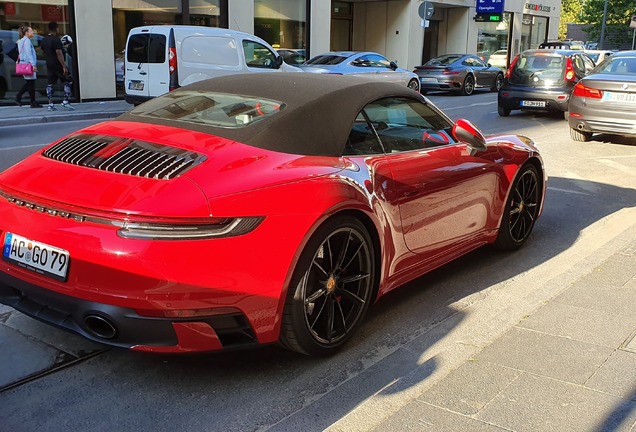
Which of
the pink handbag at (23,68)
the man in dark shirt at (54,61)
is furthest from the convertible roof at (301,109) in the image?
the man in dark shirt at (54,61)

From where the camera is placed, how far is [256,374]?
3.30 meters

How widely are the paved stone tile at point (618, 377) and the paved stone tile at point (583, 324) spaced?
18cm

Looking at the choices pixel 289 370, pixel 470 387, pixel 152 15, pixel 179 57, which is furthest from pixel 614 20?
pixel 289 370

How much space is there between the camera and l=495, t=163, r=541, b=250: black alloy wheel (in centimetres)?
516

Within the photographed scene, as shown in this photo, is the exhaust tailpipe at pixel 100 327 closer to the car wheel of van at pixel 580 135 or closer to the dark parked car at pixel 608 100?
the dark parked car at pixel 608 100

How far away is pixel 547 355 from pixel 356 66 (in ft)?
52.1

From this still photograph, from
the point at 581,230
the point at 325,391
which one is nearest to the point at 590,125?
the point at 581,230

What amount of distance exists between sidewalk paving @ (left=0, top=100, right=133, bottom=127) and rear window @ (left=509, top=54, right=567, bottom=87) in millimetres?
9023

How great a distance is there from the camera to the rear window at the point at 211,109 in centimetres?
361

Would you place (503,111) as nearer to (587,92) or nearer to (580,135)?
(580,135)

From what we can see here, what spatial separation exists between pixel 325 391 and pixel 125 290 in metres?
1.05

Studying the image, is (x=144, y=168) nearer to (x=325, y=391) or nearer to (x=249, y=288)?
(x=249, y=288)

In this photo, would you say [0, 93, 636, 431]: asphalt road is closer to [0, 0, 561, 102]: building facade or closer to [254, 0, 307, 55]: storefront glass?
[0, 0, 561, 102]: building facade

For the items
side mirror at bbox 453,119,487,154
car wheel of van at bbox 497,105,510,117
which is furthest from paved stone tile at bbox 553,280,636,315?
car wheel of van at bbox 497,105,510,117
